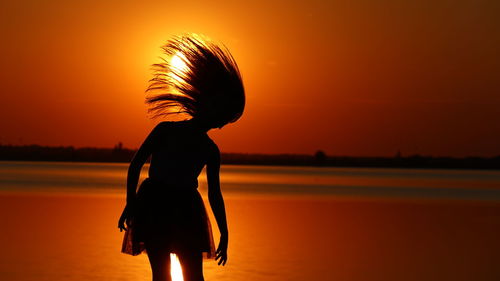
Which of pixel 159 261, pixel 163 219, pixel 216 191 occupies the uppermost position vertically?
pixel 216 191

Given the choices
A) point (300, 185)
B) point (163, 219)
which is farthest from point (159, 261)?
point (300, 185)

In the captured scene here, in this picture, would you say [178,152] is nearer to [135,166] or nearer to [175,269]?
[135,166]

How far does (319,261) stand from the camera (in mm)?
14562

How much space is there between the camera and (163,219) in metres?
6.84

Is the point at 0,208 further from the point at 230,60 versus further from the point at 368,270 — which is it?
the point at 230,60

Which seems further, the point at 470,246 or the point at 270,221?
the point at 270,221

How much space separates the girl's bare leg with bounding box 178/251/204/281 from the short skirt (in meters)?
0.05

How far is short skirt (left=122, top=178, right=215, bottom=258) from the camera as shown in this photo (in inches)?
268

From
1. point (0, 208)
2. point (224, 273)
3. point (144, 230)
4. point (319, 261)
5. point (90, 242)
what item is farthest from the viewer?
point (0, 208)

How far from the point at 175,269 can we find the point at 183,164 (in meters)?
0.84

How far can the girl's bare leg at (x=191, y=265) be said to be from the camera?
22.5ft

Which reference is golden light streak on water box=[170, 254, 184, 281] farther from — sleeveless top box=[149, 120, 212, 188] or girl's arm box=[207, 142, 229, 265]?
sleeveless top box=[149, 120, 212, 188]

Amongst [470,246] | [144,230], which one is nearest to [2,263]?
[144,230]

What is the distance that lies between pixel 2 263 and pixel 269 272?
156 inches
